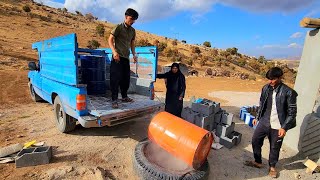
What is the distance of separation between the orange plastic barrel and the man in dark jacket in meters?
1.21

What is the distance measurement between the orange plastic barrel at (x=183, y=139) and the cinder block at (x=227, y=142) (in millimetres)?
1699

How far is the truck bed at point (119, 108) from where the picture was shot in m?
4.34

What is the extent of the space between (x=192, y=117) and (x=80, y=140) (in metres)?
2.76

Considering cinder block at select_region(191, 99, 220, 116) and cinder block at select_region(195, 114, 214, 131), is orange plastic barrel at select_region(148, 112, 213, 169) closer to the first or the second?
cinder block at select_region(195, 114, 214, 131)

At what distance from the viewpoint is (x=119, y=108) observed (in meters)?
4.77

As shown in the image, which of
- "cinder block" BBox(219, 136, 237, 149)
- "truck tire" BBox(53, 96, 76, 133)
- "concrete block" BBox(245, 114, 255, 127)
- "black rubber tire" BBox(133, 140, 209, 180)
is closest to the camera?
"black rubber tire" BBox(133, 140, 209, 180)

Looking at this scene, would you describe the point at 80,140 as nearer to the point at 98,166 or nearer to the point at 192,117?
the point at 98,166

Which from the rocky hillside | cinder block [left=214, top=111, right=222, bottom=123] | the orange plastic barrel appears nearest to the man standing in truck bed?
the orange plastic barrel

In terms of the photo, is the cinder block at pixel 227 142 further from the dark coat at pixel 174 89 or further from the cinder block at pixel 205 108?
the dark coat at pixel 174 89

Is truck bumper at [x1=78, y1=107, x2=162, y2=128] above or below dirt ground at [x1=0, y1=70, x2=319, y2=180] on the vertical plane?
above

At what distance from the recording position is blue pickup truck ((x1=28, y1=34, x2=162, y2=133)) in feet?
14.0

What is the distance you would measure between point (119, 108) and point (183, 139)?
1.76 m

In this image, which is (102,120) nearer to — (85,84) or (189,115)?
(85,84)

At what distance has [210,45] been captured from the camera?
52.9 meters
